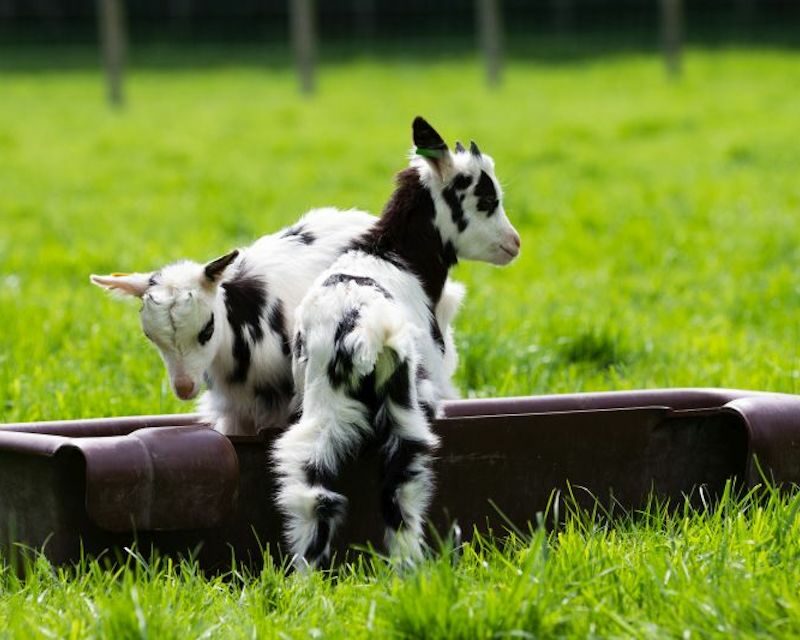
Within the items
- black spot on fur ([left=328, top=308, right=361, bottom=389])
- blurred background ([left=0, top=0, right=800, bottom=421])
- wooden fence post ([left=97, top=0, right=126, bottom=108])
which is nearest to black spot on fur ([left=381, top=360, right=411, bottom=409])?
black spot on fur ([left=328, top=308, right=361, bottom=389])

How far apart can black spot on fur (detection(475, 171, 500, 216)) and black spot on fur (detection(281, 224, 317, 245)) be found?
56 cm

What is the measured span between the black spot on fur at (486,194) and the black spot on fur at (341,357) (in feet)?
2.68

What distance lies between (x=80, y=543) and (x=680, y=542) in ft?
4.96

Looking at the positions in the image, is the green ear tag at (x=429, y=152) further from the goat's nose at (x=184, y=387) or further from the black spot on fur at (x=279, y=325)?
the goat's nose at (x=184, y=387)

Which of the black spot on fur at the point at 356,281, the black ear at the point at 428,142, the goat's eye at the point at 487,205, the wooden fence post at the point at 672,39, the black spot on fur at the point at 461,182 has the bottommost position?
the wooden fence post at the point at 672,39

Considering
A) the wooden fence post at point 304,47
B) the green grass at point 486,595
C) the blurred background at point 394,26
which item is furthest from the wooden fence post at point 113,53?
the green grass at point 486,595

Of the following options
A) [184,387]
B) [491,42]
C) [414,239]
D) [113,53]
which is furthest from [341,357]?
[491,42]

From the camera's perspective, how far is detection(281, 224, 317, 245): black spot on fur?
16.3ft

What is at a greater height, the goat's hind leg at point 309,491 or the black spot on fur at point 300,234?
the black spot on fur at point 300,234

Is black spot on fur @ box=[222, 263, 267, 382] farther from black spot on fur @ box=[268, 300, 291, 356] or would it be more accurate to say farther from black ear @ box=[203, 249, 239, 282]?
black ear @ box=[203, 249, 239, 282]

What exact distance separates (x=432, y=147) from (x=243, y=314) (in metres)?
0.75

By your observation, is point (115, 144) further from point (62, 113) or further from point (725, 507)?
point (725, 507)

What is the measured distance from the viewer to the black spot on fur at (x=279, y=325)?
4676mm

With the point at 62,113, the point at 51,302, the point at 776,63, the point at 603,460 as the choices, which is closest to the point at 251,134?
the point at 62,113
